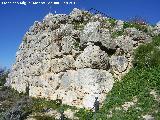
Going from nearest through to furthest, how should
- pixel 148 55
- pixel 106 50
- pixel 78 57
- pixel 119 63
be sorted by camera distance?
pixel 148 55 < pixel 119 63 < pixel 78 57 < pixel 106 50

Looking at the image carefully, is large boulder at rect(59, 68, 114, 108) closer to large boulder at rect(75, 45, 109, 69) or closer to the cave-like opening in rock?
large boulder at rect(75, 45, 109, 69)

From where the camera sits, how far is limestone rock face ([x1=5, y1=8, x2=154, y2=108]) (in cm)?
3150

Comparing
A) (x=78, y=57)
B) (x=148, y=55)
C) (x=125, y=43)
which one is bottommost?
(x=148, y=55)

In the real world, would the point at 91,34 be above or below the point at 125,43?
above

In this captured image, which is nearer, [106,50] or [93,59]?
[93,59]

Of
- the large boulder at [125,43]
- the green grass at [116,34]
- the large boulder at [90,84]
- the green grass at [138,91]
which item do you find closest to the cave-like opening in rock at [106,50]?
the large boulder at [125,43]

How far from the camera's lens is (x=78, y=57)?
33.2 metres

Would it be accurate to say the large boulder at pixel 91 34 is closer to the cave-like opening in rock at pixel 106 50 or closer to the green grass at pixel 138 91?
the cave-like opening in rock at pixel 106 50

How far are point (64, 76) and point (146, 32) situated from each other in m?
10.2

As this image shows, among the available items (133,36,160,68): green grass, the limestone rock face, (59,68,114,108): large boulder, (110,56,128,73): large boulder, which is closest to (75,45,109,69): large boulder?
the limestone rock face

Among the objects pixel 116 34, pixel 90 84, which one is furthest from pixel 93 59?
pixel 116 34

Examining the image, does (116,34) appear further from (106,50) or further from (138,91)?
(138,91)

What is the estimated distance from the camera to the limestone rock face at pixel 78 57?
31.5 m

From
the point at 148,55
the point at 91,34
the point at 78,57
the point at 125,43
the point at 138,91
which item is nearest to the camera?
the point at 138,91
